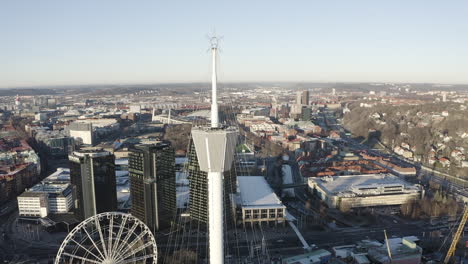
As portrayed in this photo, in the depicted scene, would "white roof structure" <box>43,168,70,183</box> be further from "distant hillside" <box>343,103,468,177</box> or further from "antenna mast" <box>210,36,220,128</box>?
"distant hillside" <box>343,103,468,177</box>

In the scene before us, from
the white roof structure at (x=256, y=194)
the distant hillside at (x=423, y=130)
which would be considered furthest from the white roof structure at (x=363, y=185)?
the distant hillside at (x=423, y=130)

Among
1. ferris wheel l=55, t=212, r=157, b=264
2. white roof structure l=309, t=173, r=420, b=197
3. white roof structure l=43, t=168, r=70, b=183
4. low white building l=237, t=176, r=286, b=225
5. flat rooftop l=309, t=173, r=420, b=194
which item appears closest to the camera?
ferris wheel l=55, t=212, r=157, b=264

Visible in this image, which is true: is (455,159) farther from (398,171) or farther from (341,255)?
(341,255)

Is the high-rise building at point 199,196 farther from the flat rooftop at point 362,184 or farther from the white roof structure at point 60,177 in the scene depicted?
the white roof structure at point 60,177

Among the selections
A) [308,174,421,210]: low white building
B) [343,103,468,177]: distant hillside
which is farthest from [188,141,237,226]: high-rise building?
[343,103,468,177]: distant hillside

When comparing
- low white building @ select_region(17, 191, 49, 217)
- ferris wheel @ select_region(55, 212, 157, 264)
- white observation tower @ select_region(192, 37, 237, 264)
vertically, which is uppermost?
white observation tower @ select_region(192, 37, 237, 264)

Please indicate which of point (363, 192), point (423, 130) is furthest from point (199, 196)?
point (423, 130)

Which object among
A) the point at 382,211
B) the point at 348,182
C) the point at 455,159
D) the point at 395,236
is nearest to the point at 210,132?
the point at 395,236

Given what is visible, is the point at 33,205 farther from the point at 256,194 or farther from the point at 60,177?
the point at 256,194
